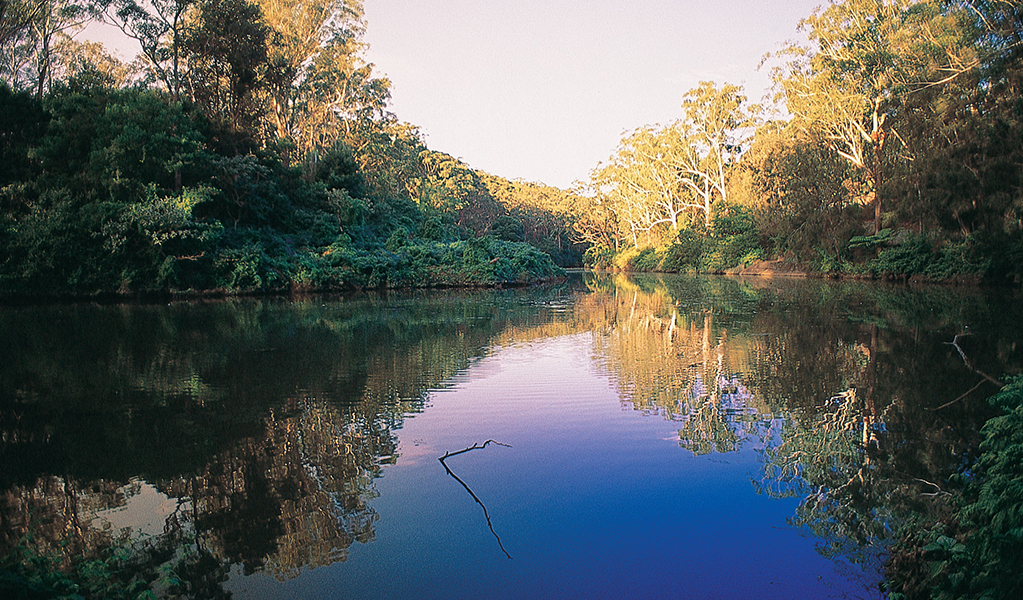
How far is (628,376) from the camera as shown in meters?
9.20

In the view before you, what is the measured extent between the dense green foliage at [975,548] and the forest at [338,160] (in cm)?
1787

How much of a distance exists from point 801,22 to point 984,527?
37643 mm

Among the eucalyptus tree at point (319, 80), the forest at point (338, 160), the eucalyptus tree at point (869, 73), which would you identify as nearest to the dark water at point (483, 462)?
the forest at point (338, 160)

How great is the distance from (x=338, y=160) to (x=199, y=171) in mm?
9444

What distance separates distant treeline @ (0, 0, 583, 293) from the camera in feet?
74.4

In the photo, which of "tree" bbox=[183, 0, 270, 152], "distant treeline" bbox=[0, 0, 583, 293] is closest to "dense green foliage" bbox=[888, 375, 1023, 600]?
"distant treeline" bbox=[0, 0, 583, 293]

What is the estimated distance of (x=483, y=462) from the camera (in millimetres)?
5566

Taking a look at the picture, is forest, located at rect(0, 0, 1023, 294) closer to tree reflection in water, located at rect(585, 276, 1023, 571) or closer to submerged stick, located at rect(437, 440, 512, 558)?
tree reflection in water, located at rect(585, 276, 1023, 571)

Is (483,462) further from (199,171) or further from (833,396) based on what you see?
(199,171)

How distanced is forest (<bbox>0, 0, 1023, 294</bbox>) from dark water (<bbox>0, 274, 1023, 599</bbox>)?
1223 centimetres

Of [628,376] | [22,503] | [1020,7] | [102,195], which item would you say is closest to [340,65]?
[102,195]

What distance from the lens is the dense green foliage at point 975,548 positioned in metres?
2.96

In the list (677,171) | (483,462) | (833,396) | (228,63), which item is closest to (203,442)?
(483,462)

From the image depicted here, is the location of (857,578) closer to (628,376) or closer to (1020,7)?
(628,376)
